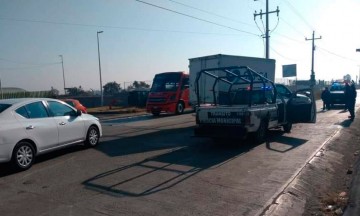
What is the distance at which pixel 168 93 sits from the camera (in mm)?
21516

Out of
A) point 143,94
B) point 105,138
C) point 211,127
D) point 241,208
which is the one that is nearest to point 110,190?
point 241,208

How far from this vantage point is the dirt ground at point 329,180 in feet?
18.1

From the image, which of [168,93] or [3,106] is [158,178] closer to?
[3,106]

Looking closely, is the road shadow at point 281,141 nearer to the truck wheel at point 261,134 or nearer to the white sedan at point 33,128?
the truck wheel at point 261,134

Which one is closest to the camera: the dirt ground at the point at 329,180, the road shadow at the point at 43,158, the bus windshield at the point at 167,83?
the dirt ground at the point at 329,180

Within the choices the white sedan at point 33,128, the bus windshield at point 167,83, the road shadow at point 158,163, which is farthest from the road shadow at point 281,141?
the bus windshield at point 167,83

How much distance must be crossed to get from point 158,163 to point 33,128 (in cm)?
293

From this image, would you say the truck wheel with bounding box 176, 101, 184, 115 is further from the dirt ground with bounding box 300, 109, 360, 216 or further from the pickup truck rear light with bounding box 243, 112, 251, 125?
the pickup truck rear light with bounding box 243, 112, 251, 125

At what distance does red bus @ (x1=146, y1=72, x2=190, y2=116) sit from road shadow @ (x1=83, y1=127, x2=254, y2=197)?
9093 mm

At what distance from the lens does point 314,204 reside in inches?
221

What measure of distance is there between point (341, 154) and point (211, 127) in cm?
360

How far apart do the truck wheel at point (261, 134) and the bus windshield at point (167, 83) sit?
1142 cm

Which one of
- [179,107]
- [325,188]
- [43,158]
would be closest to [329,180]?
[325,188]

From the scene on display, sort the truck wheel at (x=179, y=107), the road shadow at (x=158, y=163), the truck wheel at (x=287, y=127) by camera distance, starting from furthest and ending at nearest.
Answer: the truck wheel at (x=179, y=107) < the truck wheel at (x=287, y=127) < the road shadow at (x=158, y=163)
